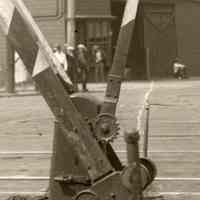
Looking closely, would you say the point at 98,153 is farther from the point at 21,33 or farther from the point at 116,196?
the point at 21,33

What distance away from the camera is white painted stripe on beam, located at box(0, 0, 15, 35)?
5.62m

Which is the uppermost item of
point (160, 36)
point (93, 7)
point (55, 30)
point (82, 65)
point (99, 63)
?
point (93, 7)

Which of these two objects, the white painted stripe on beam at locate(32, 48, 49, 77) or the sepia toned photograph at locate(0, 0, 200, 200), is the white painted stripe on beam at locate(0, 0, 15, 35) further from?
the white painted stripe on beam at locate(32, 48, 49, 77)

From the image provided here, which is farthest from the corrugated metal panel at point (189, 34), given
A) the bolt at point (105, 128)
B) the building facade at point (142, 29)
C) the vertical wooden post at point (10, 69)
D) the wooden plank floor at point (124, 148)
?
the bolt at point (105, 128)

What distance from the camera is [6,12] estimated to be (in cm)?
566

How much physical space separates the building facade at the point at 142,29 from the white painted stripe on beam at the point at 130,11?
35330 mm

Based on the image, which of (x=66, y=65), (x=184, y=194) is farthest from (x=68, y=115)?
(x=66, y=65)

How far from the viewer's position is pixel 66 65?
2892 cm

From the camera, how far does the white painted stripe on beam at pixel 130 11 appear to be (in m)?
5.86

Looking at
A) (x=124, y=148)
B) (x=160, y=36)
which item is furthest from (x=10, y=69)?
(x=160, y=36)

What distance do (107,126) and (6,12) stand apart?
42.0 inches

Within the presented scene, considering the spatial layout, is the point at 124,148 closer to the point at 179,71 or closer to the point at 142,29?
the point at 179,71

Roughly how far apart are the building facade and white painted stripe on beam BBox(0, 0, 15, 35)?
35608 mm

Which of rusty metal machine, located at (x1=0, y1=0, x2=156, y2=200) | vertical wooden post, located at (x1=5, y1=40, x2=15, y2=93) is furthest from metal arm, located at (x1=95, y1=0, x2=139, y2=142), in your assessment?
vertical wooden post, located at (x1=5, y1=40, x2=15, y2=93)
